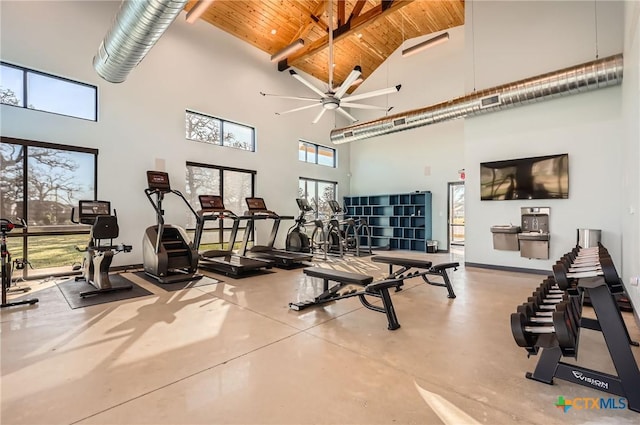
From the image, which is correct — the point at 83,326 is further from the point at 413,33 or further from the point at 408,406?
the point at 413,33

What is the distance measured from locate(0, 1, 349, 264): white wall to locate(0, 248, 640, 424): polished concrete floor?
323 centimetres

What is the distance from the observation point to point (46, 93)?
5.40 m

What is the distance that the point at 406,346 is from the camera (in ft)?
8.63

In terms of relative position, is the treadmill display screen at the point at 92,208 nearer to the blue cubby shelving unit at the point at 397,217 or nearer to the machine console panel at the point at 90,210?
the machine console panel at the point at 90,210

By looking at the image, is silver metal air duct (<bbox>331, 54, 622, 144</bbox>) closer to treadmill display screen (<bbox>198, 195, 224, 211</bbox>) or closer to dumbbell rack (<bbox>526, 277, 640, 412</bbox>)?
dumbbell rack (<bbox>526, 277, 640, 412</bbox>)

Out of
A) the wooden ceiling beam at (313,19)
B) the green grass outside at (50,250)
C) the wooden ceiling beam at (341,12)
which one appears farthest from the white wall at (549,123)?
the green grass outside at (50,250)

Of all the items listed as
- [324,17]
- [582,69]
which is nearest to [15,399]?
[582,69]

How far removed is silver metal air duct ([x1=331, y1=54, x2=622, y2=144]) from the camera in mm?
4859

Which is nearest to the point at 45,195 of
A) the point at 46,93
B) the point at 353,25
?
the point at 46,93

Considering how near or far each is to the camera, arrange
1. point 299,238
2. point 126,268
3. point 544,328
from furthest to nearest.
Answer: point 299,238 → point 126,268 → point 544,328

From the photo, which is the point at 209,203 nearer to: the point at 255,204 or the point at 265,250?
the point at 255,204

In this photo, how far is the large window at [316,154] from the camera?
33.8ft

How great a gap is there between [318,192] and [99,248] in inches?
290

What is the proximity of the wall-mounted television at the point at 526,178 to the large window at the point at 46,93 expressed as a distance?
821 centimetres
